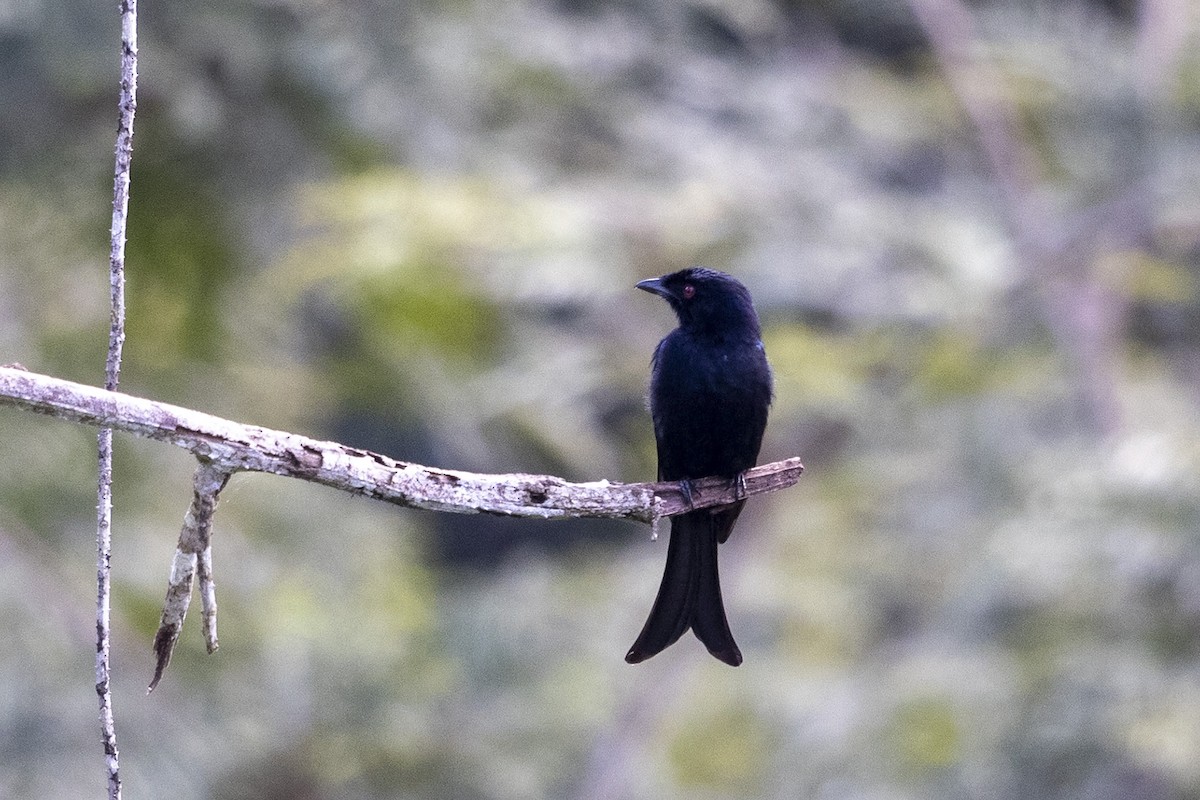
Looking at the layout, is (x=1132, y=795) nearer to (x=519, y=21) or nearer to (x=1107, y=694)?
(x=1107, y=694)

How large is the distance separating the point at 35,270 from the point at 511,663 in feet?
9.67

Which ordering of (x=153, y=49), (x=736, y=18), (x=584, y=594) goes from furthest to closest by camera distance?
(x=584, y=594)
(x=736, y=18)
(x=153, y=49)

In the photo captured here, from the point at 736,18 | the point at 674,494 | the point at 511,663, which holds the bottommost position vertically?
the point at 674,494

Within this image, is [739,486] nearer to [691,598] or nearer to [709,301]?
[691,598]

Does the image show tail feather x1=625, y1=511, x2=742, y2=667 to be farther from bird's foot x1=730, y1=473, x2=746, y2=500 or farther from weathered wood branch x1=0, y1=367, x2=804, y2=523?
weathered wood branch x1=0, y1=367, x2=804, y2=523

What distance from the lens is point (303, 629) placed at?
7160mm

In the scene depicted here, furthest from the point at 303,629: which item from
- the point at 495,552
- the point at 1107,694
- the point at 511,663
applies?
the point at 495,552

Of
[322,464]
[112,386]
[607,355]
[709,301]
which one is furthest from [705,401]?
[607,355]

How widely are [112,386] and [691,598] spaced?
1.69 m

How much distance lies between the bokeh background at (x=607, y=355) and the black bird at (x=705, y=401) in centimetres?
191

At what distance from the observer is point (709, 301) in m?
4.18

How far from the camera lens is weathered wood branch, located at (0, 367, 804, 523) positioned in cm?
208

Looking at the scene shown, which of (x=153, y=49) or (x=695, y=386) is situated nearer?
(x=695, y=386)

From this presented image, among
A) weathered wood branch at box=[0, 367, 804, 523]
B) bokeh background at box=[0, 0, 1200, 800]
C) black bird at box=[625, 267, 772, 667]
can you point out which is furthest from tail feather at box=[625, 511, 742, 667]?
bokeh background at box=[0, 0, 1200, 800]
